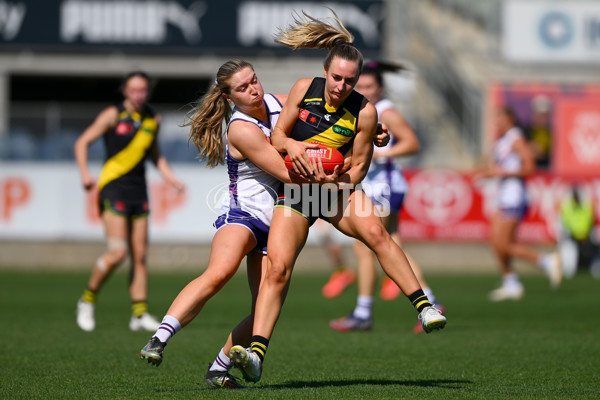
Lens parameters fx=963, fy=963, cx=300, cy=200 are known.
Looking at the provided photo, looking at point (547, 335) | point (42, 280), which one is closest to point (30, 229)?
point (42, 280)

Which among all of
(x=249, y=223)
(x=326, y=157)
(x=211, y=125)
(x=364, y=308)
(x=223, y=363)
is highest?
(x=211, y=125)

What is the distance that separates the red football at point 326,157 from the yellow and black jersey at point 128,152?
396 centimetres

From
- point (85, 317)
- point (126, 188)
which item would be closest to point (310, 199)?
point (126, 188)

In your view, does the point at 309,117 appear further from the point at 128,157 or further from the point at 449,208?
the point at 449,208

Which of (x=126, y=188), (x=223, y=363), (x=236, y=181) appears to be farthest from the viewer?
(x=126, y=188)

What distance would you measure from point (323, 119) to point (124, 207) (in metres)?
3.92

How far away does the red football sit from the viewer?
5660mm

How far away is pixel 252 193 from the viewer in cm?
593

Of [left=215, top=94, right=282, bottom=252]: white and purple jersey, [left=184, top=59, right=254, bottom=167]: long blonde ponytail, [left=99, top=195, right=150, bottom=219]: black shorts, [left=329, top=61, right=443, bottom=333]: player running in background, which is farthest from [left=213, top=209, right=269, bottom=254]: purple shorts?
[left=99, top=195, right=150, bottom=219]: black shorts

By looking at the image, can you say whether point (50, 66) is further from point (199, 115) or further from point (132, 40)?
point (199, 115)

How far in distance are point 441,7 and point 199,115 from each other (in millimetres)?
21460

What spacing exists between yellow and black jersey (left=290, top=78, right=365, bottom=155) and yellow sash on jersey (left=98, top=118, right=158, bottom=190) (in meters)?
3.93

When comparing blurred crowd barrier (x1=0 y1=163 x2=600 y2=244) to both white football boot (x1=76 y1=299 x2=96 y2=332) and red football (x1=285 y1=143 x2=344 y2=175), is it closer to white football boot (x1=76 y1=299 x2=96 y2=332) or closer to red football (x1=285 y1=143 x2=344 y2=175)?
white football boot (x1=76 y1=299 x2=96 y2=332)

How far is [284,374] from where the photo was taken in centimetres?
647
